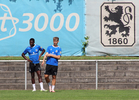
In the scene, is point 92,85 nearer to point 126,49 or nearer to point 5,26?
point 126,49

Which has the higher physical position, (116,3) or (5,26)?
(116,3)

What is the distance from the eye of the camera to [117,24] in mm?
15953

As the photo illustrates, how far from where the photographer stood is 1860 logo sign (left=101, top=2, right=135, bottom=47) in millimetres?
15883

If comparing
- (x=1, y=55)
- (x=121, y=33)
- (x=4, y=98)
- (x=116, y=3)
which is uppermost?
(x=116, y=3)

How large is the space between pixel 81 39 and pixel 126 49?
1984 millimetres

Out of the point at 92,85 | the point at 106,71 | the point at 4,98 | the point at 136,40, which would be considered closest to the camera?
the point at 4,98

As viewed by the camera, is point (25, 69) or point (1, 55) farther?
point (1, 55)

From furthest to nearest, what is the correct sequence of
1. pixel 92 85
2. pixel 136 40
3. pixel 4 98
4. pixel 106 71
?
pixel 136 40 → pixel 106 71 → pixel 92 85 → pixel 4 98

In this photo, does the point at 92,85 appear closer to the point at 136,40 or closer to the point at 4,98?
the point at 4,98

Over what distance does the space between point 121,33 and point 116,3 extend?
1.32 m

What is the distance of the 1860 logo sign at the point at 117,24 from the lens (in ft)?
52.1

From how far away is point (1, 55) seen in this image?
15.9 m

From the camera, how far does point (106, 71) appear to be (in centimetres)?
1265

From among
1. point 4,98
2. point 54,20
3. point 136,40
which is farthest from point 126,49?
point 4,98
